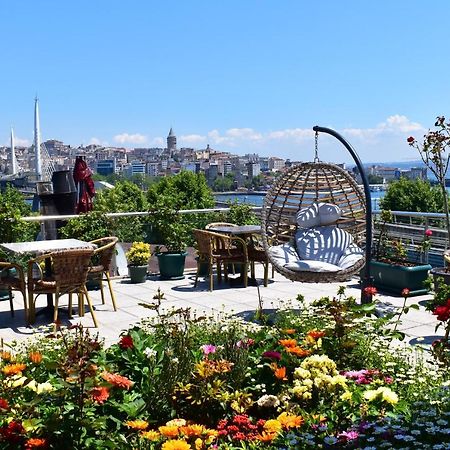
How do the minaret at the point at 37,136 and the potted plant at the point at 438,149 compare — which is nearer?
the potted plant at the point at 438,149

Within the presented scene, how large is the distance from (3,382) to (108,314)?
331 cm

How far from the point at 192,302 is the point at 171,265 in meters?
1.46

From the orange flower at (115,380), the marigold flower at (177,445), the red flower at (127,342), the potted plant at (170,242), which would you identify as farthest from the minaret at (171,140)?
the marigold flower at (177,445)

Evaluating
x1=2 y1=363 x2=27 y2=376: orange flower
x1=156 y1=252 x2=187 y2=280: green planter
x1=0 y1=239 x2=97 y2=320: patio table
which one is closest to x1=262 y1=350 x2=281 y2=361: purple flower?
x1=2 y1=363 x2=27 y2=376: orange flower

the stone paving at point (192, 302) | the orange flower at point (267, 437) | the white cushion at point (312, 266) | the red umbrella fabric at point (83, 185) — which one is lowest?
the stone paving at point (192, 302)

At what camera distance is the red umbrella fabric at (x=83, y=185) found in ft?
27.9

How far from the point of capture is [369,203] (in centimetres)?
607

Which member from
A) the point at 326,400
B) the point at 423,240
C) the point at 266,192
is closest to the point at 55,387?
the point at 326,400

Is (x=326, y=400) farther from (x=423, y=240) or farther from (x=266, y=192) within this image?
(x=423, y=240)

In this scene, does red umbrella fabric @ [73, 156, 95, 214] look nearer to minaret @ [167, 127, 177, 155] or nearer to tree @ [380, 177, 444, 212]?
tree @ [380, 177, 444, 212]

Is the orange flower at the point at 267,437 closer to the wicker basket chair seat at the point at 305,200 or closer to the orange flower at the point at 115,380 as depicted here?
the orange flower at the point at 115,380

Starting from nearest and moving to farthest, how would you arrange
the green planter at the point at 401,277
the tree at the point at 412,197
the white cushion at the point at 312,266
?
the white cushion at the point at 312,266
the green planter at the point at 401,277
the tree at the point at 412,197

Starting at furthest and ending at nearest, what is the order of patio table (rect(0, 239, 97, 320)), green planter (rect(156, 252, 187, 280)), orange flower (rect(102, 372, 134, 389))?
1. green planter (rect(156, 252, 187, 280))
2. patio table (rect(0, 239, 97, 320))
3. orange flower (rect(102, 372, 134, 389))

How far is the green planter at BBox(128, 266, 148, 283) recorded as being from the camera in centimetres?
753
